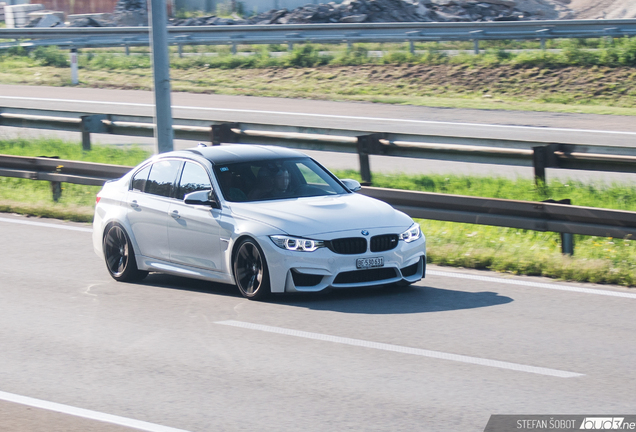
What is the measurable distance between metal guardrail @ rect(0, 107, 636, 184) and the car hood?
3532 mm

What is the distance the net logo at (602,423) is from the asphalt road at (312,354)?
15cm

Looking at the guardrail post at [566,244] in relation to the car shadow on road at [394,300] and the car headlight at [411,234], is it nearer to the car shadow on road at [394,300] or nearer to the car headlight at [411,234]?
the car shadow on road at [394,300]

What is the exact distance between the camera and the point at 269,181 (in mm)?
9742

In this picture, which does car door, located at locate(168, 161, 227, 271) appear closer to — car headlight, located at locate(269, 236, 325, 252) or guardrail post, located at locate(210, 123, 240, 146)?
car headlight, located at locate(269, 236, 325, 252)

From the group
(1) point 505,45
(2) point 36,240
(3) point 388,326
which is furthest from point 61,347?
(1) point 505,45

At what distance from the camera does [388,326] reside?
8078 millimetres

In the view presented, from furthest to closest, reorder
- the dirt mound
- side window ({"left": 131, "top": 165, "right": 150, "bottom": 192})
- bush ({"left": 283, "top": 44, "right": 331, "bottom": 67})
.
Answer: the dirt mound
bush ({"left": 283, "top": 44, "right": 331, "bottom": 67})
side window ({"left": 131, "top": 165, "right": 150, "bottom": 192})

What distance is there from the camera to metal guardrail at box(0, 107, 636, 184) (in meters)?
12.1

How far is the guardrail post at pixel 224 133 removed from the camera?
1523cm

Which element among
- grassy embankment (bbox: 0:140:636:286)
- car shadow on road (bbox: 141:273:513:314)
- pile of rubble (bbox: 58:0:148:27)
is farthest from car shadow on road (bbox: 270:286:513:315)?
pile of rubble (bbox: 58:0:148:27)

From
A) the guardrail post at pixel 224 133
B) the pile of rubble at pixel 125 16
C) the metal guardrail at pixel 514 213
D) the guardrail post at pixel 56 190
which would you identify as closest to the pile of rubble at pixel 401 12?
the pile of rubble at pixel 125 16

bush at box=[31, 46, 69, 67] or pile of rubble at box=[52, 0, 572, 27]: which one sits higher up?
pile of rubble at box=[52, 0, 572, 27]

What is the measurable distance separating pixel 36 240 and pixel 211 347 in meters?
5.99

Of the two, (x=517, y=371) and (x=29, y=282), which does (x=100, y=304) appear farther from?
(x=517, y=371)
